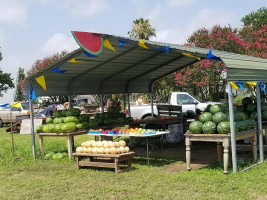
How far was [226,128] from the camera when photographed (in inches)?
283

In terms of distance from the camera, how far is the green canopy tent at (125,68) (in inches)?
309

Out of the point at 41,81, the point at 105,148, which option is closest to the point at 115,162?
the point at 105,148

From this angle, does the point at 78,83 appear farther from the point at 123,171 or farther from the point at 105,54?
the point at 123,171

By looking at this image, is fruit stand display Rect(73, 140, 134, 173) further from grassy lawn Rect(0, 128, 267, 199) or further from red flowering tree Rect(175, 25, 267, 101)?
red flowering tree Rect(175, 25, 267, 101)

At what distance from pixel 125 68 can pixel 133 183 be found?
530cm

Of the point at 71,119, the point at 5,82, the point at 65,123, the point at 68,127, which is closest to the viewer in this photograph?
the point at 68,127

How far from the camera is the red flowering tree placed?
21750 millimetres

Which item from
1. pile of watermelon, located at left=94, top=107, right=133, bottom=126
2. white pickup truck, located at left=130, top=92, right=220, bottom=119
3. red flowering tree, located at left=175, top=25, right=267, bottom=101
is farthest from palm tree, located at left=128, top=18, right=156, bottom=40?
pile of watermelon, located at left=94, top=107, right=133, bottom=126

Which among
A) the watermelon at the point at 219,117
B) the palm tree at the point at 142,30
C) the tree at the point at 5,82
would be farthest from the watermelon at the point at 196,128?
the tree at the point at 5,82

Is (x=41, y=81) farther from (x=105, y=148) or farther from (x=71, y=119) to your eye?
(x=105, y=148)

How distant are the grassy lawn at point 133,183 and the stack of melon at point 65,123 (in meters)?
1.21

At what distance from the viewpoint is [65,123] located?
9984mm

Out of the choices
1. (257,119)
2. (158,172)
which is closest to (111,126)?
(158,172)

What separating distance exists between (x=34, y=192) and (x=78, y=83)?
5.33m
